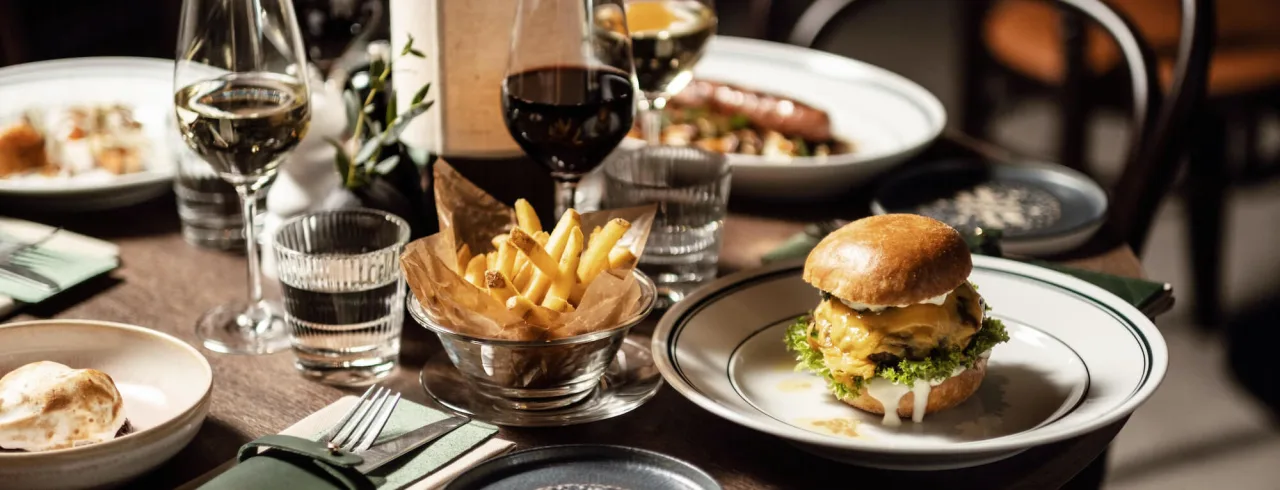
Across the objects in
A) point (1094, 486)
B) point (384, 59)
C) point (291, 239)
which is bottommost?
point (1094, 486)

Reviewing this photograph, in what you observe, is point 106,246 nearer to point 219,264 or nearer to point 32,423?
point 219,264

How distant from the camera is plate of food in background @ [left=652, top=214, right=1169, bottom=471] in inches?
45.4

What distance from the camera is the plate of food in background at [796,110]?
1.99 metres

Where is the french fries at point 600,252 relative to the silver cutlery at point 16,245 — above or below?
above

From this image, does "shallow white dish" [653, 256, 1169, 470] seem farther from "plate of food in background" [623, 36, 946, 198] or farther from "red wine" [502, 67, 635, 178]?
"plate of food in background" [623, 36, 946, 198]

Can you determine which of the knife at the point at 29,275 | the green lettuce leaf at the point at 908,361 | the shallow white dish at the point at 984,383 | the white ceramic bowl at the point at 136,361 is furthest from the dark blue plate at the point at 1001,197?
the knife at the point at 29,275

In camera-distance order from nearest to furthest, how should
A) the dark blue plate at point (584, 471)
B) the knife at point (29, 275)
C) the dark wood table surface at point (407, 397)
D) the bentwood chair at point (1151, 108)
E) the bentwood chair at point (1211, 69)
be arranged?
the dark blue plate at point (584, 471)
the dark wood table surface at point (407, 397)
the knife at point (29, 275)
the bentwood chair at point (1151, 108)
the bentwood chair at point (1211, 69)

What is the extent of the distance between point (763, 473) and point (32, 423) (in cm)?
59

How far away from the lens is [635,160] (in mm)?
1513

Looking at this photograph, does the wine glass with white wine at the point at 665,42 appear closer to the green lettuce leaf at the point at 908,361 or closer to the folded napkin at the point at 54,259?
the green lettuce leaf at the point at 908,361

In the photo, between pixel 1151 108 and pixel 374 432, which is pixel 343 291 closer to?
pixel 374 432

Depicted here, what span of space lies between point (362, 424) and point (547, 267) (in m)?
0.21

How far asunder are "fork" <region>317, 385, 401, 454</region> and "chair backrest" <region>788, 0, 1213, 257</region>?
130cm

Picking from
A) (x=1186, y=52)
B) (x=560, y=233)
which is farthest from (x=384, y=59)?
(x=1186, y=52)
